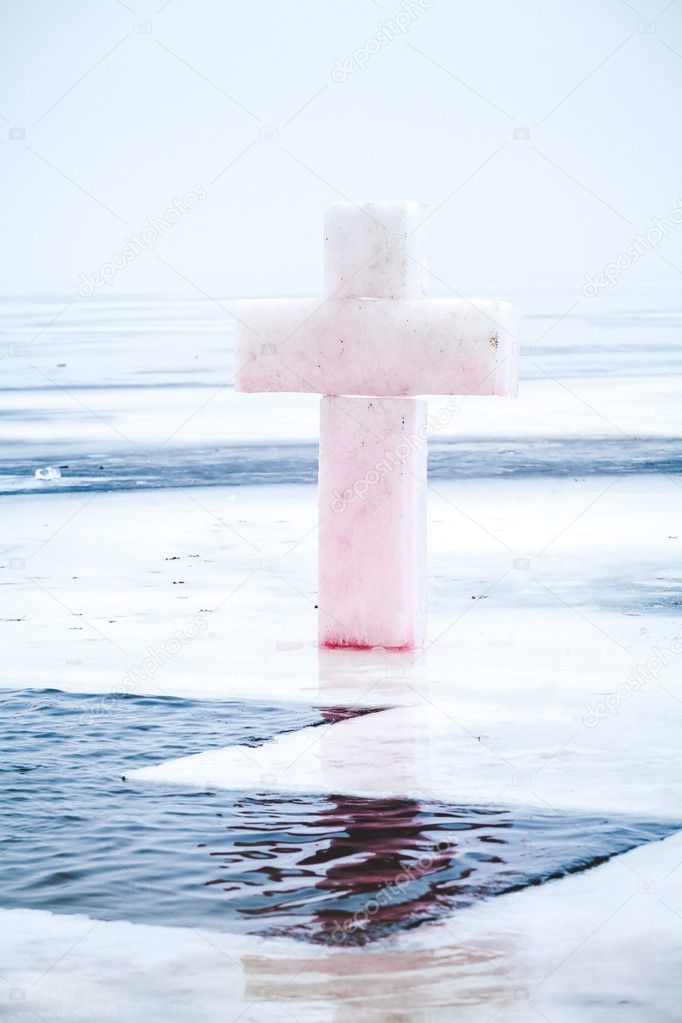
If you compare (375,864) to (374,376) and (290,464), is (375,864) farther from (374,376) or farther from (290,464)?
(290,464)

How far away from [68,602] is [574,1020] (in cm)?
567

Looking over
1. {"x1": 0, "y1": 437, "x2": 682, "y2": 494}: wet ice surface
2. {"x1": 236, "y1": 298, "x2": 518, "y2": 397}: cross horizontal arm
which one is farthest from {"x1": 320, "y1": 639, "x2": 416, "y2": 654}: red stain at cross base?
{"x1": 0, "y1": 437, "x2": 682, "y2": 494}: wet ice surface

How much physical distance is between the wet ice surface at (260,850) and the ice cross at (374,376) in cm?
193

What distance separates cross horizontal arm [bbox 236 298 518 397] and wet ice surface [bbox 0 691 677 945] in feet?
7.02

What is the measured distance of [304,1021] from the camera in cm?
396

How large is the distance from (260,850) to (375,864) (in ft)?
1.17

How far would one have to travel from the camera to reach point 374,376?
778cm

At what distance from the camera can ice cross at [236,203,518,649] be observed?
7645mm

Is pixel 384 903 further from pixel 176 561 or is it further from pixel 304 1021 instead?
pixel 176 561

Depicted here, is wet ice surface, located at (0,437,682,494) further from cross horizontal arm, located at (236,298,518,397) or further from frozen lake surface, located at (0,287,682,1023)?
cross horizontal arm, located at (236,298,518,397)

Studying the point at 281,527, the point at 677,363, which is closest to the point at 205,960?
the point at 281,527

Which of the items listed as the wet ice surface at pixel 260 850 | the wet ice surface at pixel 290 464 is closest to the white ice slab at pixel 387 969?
the wet ice surface at pixel 260 850

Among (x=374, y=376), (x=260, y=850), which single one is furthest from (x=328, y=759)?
(x=374, y=376)

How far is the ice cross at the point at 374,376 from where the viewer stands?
7645 mm
